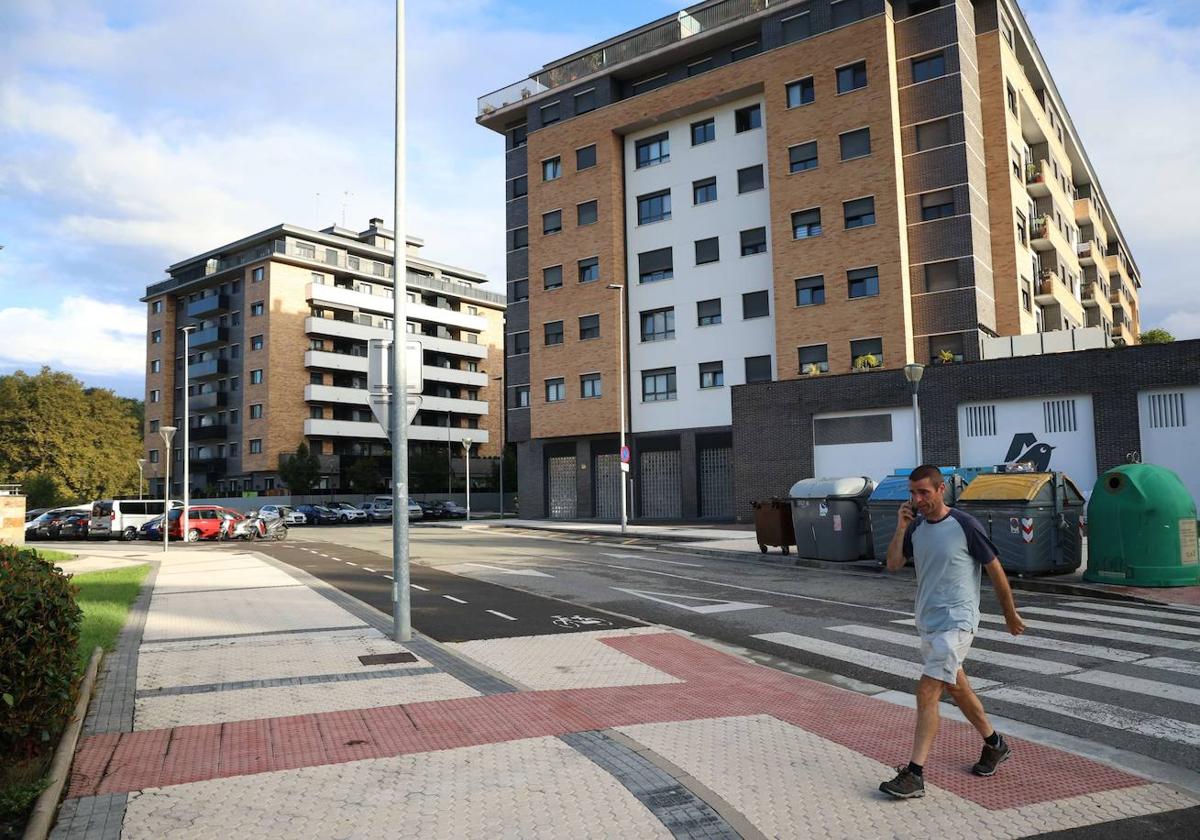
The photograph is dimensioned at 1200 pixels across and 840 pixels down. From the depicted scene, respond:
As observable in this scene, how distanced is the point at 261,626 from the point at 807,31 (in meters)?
33.4

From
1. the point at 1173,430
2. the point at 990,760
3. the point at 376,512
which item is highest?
the point at 1173,430

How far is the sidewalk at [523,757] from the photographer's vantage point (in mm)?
4188

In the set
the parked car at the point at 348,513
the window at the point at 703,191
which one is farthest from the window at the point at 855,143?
the parked car at the point at 348,513

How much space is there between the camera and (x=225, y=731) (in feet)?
18.9

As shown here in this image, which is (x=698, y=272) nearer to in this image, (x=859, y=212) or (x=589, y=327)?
(x=589, y=327)

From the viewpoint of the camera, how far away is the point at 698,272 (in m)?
38.6

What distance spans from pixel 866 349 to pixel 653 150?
590 inches

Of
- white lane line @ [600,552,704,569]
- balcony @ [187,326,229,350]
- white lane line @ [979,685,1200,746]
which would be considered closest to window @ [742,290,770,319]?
white lane line @ [600,552,704,569]

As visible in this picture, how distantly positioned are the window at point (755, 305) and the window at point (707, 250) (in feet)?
8.09

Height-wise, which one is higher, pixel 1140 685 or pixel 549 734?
pixel 549 734

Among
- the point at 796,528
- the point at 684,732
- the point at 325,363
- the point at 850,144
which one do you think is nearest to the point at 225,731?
the point at 684,732

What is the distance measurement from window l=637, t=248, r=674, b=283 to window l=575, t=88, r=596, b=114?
8.12 metres

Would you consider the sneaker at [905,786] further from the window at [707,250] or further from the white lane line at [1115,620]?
the window at [707,250]

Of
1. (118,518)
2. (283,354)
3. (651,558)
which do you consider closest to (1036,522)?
(651,558)
